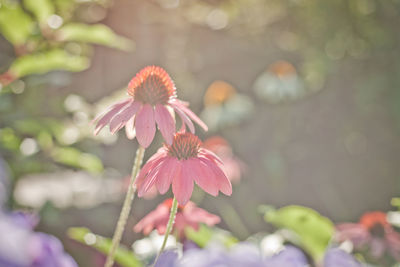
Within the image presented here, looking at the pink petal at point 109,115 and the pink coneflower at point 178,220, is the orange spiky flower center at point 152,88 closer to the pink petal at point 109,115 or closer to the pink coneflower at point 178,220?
the pink petal at point 109,115

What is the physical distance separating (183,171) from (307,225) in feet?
0.68

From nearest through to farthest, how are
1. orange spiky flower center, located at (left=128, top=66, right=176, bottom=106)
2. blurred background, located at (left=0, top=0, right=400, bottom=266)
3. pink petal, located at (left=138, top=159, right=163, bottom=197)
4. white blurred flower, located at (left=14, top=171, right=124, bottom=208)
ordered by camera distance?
1. pink petal, located at (left=138, top=159, right=163, bottom=197)
2. orange spiky flower center, located at (left=128, top=66, right=176, bottom=106)
3. blurred background, located at (left=0, top=0, right=400, bottom=266)
4. white blurred flower, located at (left=14, top=171, right=124, bottom=208)

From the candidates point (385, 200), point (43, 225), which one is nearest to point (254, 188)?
point (385, 200)

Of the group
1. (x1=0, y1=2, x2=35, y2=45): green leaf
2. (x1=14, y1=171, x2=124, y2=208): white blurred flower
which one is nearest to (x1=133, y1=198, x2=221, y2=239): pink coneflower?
(x1=0, y1=2, x2=35, y2=45): green leaf

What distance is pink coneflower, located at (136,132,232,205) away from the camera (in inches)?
21.3

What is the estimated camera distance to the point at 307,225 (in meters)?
0.66

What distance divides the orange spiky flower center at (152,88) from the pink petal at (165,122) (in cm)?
2

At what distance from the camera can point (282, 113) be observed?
3844 mm

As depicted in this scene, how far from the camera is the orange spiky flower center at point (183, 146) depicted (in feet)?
1.93

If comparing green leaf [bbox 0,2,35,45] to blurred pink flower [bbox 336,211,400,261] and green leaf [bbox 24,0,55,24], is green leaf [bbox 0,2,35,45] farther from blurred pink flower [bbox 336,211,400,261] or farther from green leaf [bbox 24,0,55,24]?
blurred pink flower [bbox 336,211,400,261]

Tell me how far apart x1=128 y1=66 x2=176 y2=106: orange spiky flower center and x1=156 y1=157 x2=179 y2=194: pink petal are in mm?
97

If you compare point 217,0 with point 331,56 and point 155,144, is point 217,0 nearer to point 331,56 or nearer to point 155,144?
point 331,56

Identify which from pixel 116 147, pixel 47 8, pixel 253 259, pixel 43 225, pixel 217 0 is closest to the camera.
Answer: pixel 253 259

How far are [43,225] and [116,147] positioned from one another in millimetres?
2983
